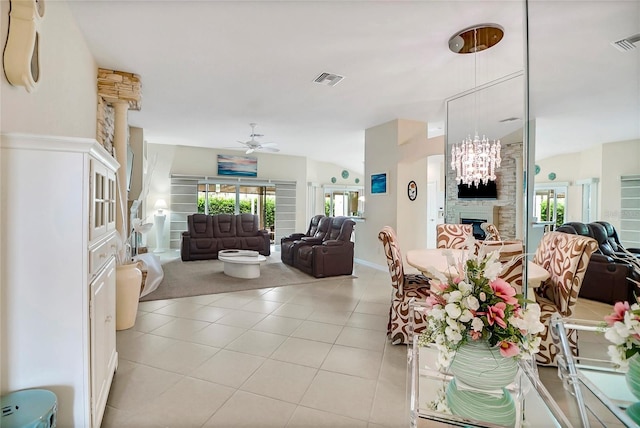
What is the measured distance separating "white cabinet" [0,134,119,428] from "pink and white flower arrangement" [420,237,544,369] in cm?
147

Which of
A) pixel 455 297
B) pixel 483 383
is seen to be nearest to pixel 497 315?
pixel 455 297

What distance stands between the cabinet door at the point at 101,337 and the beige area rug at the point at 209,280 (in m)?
2.14

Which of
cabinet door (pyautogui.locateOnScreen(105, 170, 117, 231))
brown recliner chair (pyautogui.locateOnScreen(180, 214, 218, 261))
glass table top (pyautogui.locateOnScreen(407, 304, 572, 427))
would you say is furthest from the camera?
brown recliner chair (pyautogui.locateOnScreen(180, 214, 218, 261))

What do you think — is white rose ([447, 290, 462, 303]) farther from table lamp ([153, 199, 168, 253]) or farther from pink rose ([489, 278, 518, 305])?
table lamp ([153, 199, 168, 253])

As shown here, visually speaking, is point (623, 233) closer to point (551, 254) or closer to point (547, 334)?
point (551, 254)

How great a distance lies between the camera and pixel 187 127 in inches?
236

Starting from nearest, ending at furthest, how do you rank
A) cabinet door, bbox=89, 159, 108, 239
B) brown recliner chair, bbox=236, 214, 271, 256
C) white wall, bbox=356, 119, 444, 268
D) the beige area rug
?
cabinet door, bbox=89, 159, 108, 239, the beige area rug, white wall, bbox=356, 119, 444, 268, brown recliner chair, bbox=236, 214, 271, 256

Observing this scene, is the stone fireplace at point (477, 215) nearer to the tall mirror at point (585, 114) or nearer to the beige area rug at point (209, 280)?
the tall mirror at point (585, 114)

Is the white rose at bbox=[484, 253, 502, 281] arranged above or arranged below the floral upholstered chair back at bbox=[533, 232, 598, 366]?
above

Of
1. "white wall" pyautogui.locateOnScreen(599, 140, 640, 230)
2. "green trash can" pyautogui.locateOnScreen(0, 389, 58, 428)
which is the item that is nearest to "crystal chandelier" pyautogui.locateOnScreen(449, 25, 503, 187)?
"white wall" pyautogui.locateOnScreen(599, 140, 640, 230)

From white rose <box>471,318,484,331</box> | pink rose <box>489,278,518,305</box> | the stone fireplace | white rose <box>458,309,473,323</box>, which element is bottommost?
white rose <box>471,318,484,331</box>

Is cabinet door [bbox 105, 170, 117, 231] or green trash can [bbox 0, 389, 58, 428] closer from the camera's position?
green trash can [bbox 0, 389, 58, 428]

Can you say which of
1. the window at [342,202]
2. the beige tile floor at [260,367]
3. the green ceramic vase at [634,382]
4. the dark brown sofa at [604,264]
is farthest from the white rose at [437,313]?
the window at [342,202]

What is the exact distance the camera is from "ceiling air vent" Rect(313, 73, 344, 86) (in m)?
3.46
